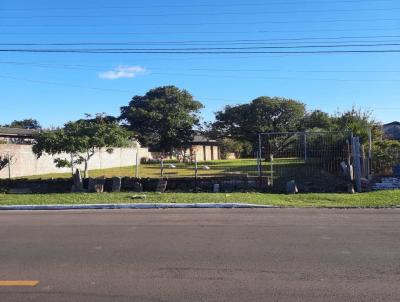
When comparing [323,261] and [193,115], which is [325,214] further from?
[193,115]

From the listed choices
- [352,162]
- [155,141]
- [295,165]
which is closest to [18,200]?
[295,165]

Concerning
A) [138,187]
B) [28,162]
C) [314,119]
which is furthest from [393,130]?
[138,187]

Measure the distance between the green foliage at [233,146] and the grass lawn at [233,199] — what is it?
4966cm

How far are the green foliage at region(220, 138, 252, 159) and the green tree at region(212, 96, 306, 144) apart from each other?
1.61 m

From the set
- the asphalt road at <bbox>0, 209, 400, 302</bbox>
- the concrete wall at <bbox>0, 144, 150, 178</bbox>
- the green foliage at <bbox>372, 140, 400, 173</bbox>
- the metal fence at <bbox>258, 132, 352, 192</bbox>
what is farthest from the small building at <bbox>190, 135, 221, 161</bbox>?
the asphalt road at <bbox>0, 209, 400, 302</bbox>

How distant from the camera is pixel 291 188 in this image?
18969mm

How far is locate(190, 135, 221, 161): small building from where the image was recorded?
69.9 meters

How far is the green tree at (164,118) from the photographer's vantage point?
6031cm

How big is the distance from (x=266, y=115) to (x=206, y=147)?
10.6m

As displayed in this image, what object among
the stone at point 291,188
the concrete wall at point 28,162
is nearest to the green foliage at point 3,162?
the concrete wall at point 28,162

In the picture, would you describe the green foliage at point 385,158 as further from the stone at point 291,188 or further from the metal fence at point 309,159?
the stone at point 291,188

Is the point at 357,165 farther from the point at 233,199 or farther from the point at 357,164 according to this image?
the point at 233,199

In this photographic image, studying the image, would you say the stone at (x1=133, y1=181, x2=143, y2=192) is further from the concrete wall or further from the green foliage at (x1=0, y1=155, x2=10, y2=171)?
the concrete wall

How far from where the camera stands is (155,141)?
61.0 m
